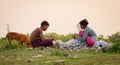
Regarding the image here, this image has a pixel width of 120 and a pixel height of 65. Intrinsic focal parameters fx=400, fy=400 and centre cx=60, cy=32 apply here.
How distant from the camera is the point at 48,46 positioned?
762 inches

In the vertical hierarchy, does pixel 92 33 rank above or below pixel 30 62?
above

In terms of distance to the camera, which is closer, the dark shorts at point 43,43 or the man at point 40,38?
the man at point 40,38

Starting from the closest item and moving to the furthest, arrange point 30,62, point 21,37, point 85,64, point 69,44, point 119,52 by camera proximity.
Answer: point 85,64
point 30,62
point 119,52
point 69,44
point 21,37

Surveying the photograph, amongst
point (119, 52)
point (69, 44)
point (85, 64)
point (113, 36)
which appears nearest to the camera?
point (85, 64)

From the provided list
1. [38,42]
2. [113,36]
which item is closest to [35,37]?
[38,42]

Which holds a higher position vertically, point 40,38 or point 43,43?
point 40,38

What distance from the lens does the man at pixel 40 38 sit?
19.1 meters

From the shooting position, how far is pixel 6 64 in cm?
1162

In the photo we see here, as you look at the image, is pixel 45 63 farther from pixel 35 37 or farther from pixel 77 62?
pixel 35 37

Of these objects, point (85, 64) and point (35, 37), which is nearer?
point (85, 64)

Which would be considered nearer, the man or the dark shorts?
the man

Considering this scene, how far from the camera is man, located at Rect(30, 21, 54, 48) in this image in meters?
19.1

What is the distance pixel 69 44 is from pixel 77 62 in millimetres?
6836

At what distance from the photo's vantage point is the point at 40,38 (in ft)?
63.3
